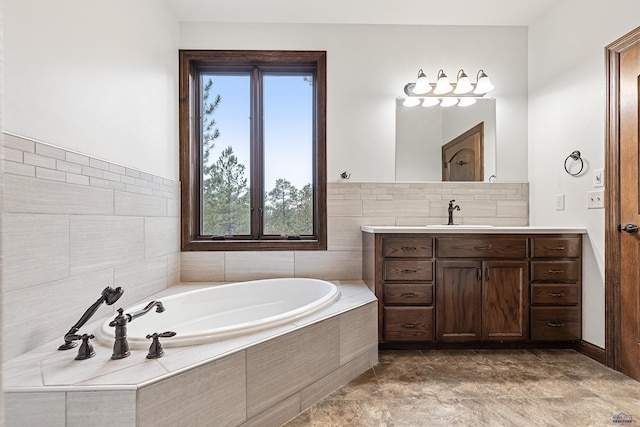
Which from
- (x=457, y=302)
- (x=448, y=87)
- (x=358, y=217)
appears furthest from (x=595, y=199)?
(x=358, y=217)

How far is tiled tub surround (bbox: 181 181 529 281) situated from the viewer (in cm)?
283

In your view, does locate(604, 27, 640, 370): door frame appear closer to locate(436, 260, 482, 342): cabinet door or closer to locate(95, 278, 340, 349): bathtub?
locate(436, 260, 482, 342): cabinet door

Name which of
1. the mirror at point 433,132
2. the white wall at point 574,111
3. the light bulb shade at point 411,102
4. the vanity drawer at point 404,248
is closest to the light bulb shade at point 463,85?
the mirror at point 433,132

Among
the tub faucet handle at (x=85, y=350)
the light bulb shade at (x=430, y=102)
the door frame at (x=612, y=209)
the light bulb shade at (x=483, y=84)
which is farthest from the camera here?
the light bulb shade at (x=430, y=102)

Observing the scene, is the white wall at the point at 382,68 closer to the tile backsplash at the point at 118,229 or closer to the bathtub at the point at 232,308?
the tile backsplash at the point at 118,229

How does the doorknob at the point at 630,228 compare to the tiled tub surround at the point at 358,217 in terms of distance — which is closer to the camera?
the doorknob at the point at 630,228

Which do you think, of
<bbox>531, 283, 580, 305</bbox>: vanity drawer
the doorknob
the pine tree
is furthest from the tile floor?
the pine tree

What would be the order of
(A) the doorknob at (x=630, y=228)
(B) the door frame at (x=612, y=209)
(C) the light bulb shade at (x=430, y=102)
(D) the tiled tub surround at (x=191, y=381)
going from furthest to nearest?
(C) the light bulb shade at (x=430, y=102)
(B) the door frame at (x=612, y=209)
(A) the doorknob at (x=630, y=228)
(D) the tiled tub surround at (x=191, y=381)

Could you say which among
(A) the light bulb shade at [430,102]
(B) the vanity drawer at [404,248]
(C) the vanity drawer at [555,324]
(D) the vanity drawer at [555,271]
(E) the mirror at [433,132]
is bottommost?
(C) the vanity drawer at [555,324]

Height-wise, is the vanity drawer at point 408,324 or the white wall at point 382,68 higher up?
the white wall at point 382,68

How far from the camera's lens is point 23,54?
4.45 ft

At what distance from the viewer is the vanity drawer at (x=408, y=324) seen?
2.33 m

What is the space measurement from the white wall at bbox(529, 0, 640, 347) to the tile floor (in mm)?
389

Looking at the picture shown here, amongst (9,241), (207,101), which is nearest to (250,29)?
(207,101)
